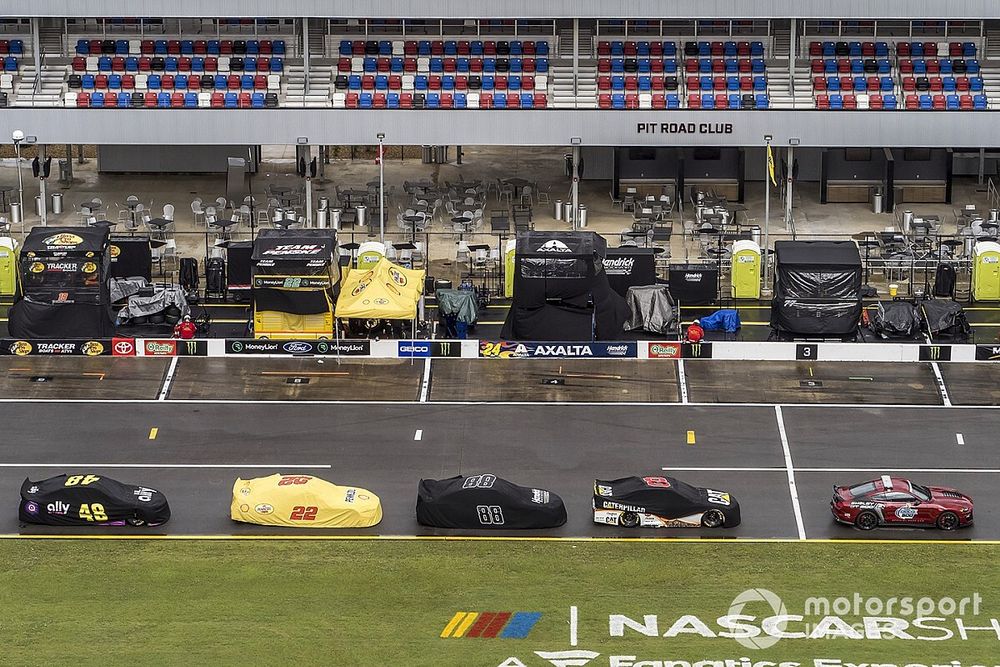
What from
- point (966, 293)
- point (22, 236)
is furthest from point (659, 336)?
point (22, 236)

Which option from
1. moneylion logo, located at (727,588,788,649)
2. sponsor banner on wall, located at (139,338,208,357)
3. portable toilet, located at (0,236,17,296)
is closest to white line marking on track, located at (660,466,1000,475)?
moneylion logo, located at (727,588,788,649)

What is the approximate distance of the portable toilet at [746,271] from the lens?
6856 cm

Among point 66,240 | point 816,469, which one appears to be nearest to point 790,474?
point 816,469

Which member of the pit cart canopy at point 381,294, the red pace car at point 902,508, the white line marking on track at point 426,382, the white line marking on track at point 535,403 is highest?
the pit cart canopy at point 381,294

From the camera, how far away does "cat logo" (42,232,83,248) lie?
210ft

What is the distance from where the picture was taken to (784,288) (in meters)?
63.9

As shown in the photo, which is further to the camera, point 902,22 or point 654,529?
point 902,22

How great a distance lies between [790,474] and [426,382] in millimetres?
12314

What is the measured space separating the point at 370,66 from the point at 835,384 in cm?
2594

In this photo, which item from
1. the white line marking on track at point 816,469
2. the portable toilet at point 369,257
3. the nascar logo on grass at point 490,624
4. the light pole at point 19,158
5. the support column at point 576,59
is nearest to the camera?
the nascar logo on grass at point 490,624

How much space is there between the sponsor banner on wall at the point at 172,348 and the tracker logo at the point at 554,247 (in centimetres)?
1096

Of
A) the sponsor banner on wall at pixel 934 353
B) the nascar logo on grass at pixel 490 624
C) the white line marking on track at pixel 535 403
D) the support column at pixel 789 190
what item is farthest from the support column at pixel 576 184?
the nascar logo on grass at pixel 490 624

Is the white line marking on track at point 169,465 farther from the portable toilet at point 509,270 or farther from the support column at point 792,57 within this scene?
the support column at point 792,57

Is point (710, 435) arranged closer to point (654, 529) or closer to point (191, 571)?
point (654, 529)
